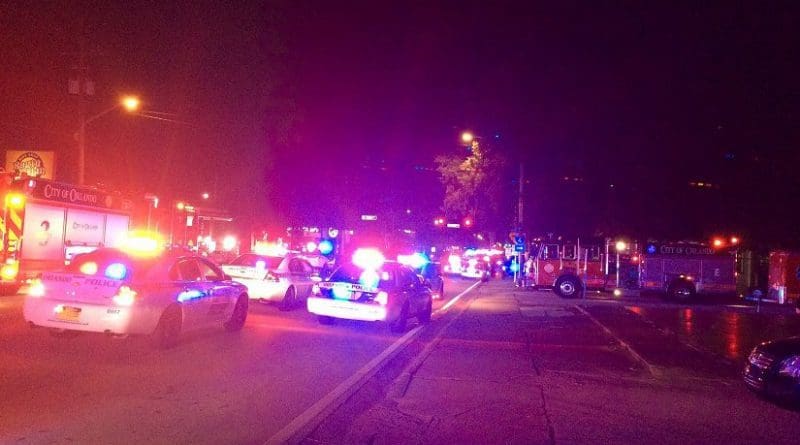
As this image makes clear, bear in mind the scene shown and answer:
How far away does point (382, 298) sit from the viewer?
13.3 metres

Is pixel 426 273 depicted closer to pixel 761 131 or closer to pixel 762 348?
pixel 761 131

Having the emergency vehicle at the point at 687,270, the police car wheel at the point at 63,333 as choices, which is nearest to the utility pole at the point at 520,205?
the emergency vehicle at the point at 687,270

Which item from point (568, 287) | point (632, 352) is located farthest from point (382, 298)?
point (568, 287)

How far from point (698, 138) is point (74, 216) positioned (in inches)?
577

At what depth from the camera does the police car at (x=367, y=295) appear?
13.4 metres

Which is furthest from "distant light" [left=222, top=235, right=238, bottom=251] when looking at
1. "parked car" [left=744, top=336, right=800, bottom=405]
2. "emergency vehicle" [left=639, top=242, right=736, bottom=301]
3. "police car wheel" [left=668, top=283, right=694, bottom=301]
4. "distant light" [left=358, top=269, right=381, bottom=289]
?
"parked car" [left=744, top=336, right=800, bottom=405]

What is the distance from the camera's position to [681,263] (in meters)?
25.7

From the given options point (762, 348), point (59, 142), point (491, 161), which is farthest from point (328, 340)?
point (59, 142)

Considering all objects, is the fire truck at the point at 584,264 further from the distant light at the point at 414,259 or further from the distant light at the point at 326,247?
the distant light at the point at 326,247

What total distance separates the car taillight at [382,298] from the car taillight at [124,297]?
17.0 feet

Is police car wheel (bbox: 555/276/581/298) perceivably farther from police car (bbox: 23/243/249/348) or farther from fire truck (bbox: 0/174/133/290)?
police car (bbox: 23/243/249/348)

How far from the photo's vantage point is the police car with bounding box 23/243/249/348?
366 inches

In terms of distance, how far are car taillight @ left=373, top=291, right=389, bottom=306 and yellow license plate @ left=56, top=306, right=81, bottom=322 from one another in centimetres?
569

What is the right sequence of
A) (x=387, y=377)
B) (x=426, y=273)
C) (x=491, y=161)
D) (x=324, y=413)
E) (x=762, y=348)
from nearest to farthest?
(x=324, y=413) → (x=762, y=348) → (x=387, y=377) → (x=491, y=161) → (x=426, y=273)
